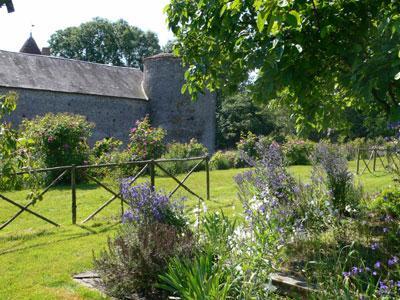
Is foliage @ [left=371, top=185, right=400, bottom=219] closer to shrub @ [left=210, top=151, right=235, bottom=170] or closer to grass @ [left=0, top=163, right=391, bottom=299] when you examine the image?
grass @ [left=0, top=163, right=391, bottom=299]

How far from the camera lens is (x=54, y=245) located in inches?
242

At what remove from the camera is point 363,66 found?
3062 mm

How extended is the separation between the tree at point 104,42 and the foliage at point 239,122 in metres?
18.1

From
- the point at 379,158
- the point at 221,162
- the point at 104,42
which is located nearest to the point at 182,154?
the point at 221,162

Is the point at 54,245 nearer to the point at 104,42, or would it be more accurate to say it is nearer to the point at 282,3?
the point at 282,3

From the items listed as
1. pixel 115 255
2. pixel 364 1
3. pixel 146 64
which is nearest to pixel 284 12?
pixel 364 1

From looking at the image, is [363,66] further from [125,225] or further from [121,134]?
[121,134]

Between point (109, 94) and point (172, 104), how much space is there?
4199 mm

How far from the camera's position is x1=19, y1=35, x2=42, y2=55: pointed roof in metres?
33.7

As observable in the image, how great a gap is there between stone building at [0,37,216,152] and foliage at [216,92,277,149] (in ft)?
27.2

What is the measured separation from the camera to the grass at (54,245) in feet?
14.2

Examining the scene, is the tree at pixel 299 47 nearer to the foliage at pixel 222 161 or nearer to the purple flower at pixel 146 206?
the purple flower at pixel 146 206

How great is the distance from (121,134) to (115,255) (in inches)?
926

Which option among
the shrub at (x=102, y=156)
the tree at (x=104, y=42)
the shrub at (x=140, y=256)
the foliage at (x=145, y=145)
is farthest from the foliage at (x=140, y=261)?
the tree at (x=104, y=42)
